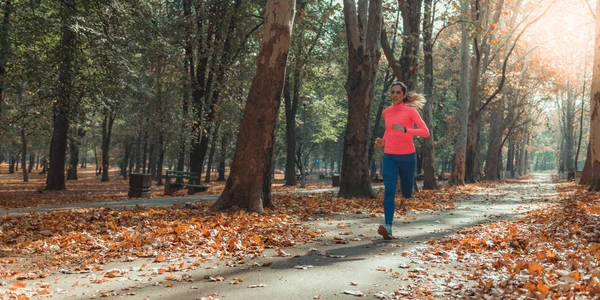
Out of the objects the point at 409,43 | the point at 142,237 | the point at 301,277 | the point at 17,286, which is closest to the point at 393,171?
the point at 301,277

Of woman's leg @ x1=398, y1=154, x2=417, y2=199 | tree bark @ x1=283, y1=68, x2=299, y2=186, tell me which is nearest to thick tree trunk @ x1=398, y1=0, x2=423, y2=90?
woman's leg @ x1=398, y1=154, x2=417, y2=199

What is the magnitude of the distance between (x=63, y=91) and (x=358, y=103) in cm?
1049

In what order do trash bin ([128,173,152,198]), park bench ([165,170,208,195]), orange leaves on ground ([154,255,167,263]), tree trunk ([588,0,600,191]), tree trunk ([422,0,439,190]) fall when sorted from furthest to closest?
park bench ([165,170,208,195]) < tree trunk ([422,0,439,190]) < trash bin ([128,173,152,198]) < tree trunk ([588,0,600,191]) < orange leaves on ground ([154,255,167,263])

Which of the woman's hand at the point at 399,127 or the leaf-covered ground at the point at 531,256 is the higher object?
the woman's hand at the point at 399,127

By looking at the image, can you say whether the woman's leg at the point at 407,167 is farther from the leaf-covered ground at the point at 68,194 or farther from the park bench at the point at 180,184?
the park bench at the point at 180,184

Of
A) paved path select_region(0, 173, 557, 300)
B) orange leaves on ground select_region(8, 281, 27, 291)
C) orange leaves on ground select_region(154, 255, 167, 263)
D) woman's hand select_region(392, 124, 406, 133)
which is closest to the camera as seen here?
orange leaves on ground select_region(8, 281, 27, 291)

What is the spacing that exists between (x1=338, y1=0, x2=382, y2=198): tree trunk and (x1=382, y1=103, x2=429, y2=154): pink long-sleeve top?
5.40 meters

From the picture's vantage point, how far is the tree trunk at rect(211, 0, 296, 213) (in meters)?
8.40

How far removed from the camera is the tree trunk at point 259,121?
840 cm

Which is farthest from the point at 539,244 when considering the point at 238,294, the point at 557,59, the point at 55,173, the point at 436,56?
the point at 436,56

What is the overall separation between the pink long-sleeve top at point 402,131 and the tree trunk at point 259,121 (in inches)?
102

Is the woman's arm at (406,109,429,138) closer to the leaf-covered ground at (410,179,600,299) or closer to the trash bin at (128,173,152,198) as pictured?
the leaf-covered ground at (410,179,600,299)

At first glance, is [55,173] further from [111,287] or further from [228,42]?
[111,287]

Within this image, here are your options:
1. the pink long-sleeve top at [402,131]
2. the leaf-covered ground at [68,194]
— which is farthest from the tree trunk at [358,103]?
the leaf-covered ground at [68,194]
